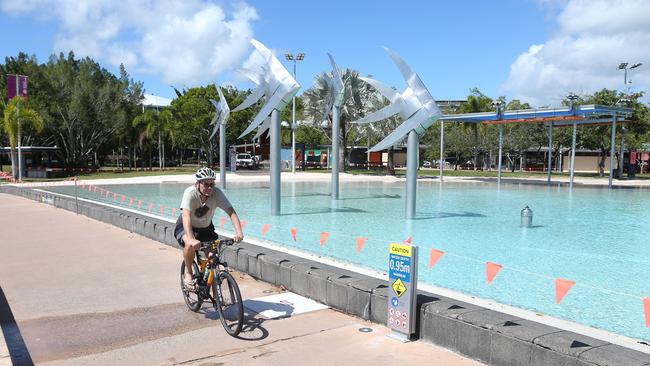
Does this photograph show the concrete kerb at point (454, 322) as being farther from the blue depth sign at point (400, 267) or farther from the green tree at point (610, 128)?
the green tree at point (610, 128)

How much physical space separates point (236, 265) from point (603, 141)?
4735 centimetres

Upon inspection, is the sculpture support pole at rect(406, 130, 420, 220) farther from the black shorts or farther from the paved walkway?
the black shorts

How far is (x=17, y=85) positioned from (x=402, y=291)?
39.4 metres

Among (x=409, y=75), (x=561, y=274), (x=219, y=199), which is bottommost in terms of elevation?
(x=561, y=274)

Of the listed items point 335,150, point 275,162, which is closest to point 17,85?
point 335,150

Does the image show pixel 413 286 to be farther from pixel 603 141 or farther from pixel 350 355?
pixel 603 141

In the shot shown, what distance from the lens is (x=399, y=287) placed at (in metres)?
5.37

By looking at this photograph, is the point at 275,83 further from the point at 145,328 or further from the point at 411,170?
the point at 145,328

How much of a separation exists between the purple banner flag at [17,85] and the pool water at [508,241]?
783 inches

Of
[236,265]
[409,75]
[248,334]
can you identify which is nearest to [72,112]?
[409,75]

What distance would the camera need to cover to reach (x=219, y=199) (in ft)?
19.7

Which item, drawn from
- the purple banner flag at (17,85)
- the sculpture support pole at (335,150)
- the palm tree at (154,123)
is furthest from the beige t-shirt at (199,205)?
the palm tree at (154,123)

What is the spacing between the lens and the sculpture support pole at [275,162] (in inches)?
634

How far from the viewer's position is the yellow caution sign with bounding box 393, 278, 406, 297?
5.33 m
